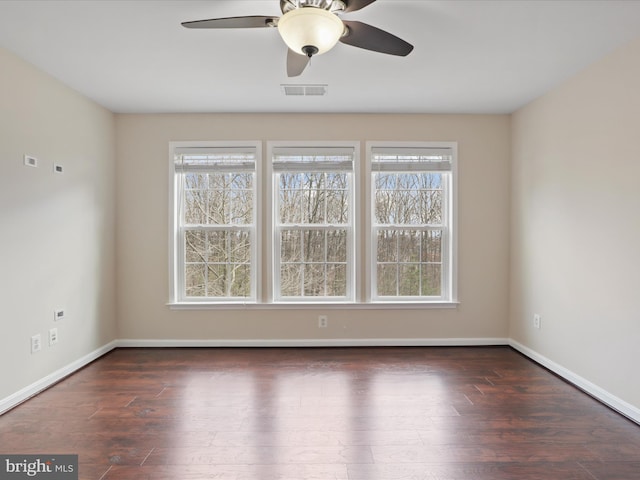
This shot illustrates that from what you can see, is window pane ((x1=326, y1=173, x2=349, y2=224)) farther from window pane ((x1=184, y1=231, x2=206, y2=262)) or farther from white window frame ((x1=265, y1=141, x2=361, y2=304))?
window pane ((x1=184, y1=231, x2=206, y2=262))

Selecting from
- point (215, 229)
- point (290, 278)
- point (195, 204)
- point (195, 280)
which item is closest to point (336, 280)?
point (290, 278)

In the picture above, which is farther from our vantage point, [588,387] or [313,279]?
[313,279]

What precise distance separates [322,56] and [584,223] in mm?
2420

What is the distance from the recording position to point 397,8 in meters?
2.23

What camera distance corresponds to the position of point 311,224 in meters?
4.16

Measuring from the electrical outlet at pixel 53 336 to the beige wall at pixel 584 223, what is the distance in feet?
14.1

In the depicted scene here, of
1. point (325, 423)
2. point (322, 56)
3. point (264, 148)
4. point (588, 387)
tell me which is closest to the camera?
point (325, 423)

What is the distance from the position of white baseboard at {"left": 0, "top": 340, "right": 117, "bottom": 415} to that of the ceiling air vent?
3082 mm

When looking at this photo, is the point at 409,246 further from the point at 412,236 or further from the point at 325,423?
the point at 325,423

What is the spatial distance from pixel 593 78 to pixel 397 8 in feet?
5.84

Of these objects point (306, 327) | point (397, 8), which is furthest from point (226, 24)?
point (306, 327)

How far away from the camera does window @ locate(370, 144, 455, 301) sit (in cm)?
417

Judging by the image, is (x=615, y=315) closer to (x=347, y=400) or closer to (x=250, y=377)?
(x=347, y=400)

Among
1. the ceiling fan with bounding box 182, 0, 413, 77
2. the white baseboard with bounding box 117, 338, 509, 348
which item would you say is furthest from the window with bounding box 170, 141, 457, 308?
the ceiling fan with bounding box 182, 0, 413, 77
